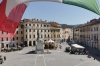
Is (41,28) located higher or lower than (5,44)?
higher

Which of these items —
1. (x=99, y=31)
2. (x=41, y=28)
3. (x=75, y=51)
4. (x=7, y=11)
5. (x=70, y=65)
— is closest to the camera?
(x=7, y=11)

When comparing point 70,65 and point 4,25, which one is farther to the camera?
point 70,65

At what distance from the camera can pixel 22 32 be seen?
234 feet

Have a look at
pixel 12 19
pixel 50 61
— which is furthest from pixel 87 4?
pixel 50 61

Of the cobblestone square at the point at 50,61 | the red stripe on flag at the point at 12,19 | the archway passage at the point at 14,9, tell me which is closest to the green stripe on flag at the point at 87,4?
the archway passage at the point at 14,9

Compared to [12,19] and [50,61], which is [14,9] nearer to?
[12,19]

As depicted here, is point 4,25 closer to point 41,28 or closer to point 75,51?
point 75,51

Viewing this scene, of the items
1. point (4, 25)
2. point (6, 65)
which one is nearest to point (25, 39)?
point (6, 65)

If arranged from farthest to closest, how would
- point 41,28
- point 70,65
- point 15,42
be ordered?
point 41,28
point 15,42
point 70,65

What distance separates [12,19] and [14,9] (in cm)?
57

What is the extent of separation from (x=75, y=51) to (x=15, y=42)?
3143 cm

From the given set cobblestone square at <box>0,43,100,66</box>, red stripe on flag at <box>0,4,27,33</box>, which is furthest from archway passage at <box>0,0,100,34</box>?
cobblestone square at <box>0,43,100,66</box>

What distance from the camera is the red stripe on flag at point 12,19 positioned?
747 centimetres

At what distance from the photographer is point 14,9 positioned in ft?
24.1
